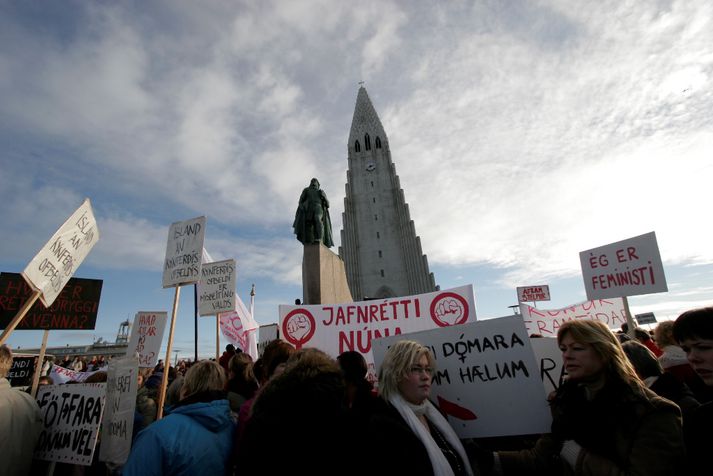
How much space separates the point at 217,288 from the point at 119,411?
4.26m

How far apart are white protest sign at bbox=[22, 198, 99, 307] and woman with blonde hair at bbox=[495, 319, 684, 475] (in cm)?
428

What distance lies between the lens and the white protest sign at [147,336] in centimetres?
607

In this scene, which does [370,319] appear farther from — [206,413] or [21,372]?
[21,372]

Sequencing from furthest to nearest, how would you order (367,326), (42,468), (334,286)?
1. (334,286)
2. (367,326)
3. (42,468)

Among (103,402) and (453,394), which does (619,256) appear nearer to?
(453,394)

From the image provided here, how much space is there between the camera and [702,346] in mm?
1729

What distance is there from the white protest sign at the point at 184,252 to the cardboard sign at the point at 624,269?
5357 millimetres

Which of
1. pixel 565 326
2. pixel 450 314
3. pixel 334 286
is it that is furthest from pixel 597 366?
pixel 334 286

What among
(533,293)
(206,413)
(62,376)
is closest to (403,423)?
(206,413)

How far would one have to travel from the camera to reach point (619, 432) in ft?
5.41

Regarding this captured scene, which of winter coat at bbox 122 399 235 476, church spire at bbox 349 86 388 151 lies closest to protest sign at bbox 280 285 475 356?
winter coat at bbox 122 399 235 476

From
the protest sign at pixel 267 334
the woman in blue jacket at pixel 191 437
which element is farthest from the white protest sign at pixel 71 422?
the protest sign at pixel 267 334

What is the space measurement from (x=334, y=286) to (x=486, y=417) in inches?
269

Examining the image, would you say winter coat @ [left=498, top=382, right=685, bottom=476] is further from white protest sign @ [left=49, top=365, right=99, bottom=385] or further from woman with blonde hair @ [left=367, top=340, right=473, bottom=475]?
white protest sign @ [left=49, top=365, right=99, bottom=385]
